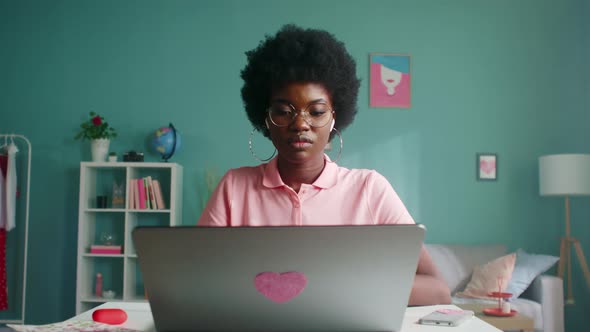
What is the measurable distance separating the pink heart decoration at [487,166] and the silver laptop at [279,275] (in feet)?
13.2

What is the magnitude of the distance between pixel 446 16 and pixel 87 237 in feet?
11.1

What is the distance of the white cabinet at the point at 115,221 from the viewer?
4172mm

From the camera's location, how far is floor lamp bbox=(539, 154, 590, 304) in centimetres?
412

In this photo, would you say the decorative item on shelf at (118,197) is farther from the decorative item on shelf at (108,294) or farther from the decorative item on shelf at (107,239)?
the decorative item on shelf at (108,294)

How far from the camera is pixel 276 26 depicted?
15.4ft

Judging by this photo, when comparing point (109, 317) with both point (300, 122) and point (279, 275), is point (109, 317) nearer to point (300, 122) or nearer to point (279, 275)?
point (279, 275)

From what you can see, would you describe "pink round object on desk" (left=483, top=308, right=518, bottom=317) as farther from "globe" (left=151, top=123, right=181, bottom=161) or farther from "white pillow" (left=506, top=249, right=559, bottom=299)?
"globe" (left=151, top=123, right=181, bottom=161)

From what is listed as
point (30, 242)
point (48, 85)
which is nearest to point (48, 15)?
point (48, 85)

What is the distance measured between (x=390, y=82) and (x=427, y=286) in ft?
11.8

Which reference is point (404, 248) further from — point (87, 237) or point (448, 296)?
point (87, 237)

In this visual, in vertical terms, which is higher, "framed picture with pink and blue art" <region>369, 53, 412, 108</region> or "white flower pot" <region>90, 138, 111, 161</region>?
"framed picture with pink and blue art" <region>369, 53, 412, 108</region>

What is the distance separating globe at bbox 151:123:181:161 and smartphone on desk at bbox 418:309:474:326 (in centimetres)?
347

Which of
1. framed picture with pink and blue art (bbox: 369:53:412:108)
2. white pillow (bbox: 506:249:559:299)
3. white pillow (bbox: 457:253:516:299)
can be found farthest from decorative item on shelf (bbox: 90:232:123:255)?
white pillow (bbox: 506:249:559:299)

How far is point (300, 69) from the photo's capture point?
4.86ft
